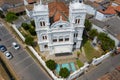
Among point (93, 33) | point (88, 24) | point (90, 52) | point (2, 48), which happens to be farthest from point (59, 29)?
point (2, 48)

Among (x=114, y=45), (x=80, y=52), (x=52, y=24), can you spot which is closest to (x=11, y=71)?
(x=52, y=24)

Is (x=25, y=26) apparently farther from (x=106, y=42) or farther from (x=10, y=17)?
(x=106, y=42)

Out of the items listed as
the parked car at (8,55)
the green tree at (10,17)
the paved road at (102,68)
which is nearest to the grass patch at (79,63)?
the paved road at (102,68)

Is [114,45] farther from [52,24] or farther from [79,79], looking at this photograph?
[52,24]

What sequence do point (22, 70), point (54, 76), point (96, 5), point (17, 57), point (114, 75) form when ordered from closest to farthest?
point (114, 75)
point (54, 76)
point (22, 70)
point (17, 57)
point (96, 5)

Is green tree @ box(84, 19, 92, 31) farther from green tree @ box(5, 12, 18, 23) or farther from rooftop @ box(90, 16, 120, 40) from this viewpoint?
green tree @ box(5, 12, 18, 23)

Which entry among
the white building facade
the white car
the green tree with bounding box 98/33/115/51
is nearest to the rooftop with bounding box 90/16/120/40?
the green tree with bounding box 98/33/115/51
